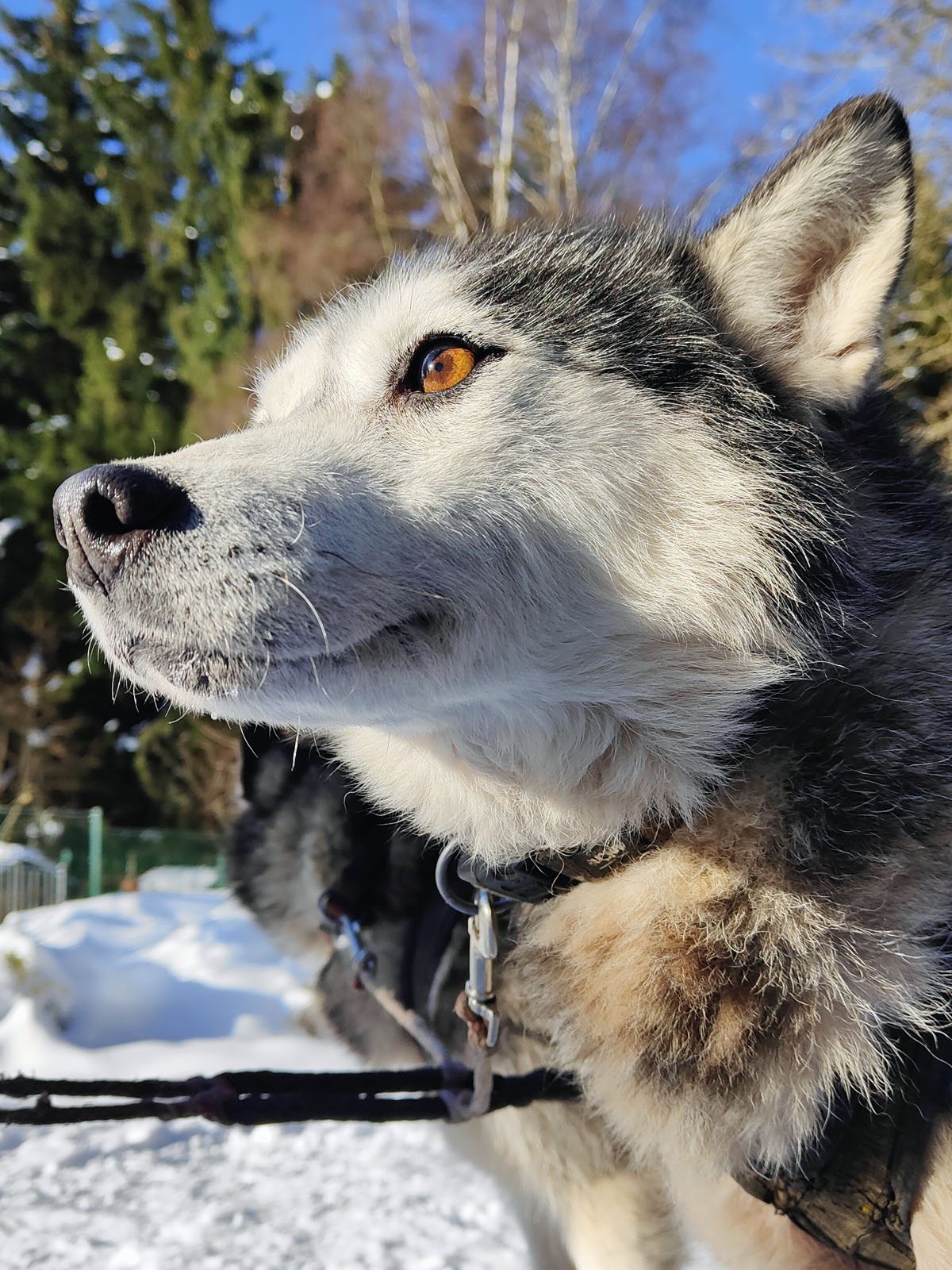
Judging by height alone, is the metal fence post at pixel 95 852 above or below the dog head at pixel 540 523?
below

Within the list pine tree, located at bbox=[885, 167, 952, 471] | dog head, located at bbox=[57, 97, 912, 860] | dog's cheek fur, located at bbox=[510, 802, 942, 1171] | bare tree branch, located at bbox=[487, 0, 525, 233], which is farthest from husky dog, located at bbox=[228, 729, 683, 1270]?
bare tree branch, located at bbox=[487, 0, 525, 233]

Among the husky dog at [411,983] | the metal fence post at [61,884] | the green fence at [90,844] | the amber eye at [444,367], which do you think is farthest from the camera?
the green fence at [90,844]

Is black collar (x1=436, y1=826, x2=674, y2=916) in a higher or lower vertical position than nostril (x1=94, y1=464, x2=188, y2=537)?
lower

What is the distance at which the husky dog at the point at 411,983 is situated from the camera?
1909mm

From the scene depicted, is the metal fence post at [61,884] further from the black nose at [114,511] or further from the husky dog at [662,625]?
the black nose at [114,511]

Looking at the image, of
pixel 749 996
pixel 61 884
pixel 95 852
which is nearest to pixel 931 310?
pixel 749 996

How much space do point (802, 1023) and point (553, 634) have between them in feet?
2.27

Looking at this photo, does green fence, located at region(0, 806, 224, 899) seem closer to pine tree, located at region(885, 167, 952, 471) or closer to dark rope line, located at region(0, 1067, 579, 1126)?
pine tree, located at region(885, 167, 952, 471)

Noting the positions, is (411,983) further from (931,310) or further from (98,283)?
(98,283)

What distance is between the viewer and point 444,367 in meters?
1.55

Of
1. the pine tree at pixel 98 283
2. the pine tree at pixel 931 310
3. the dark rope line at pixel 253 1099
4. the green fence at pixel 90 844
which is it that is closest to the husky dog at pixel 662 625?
the dark rope line at pixel 253 1099

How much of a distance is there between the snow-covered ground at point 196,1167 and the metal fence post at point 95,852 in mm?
6738

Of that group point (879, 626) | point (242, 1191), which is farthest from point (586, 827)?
point (242, 1191)

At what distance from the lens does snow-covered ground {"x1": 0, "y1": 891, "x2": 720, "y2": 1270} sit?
2354mm
